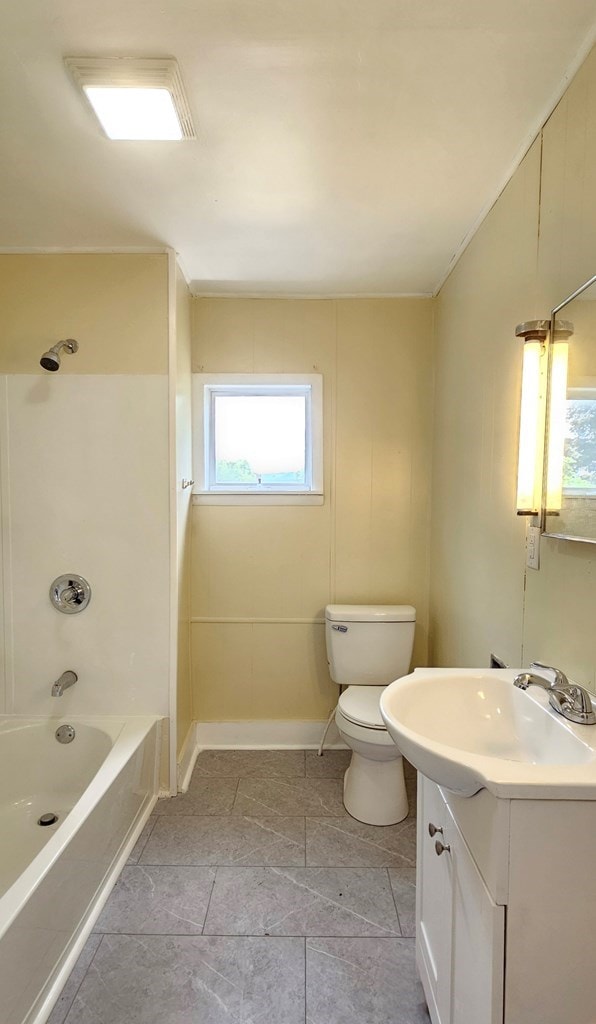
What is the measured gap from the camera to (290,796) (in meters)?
2.10

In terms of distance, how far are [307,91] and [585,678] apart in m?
1.56

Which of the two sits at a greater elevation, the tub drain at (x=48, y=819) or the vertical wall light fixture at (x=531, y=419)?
the vertical wall light fixture at (x=531, y=419)

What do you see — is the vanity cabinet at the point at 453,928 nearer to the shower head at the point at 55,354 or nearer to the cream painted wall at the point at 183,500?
the cream painted wall at the point at 183,500

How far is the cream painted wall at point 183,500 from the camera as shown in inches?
83.4

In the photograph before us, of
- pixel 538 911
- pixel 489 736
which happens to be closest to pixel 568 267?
pixel 489 736

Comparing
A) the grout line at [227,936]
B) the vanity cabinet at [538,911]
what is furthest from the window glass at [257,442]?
the vanity cabinet at [538,911]

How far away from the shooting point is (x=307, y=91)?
1.18 m

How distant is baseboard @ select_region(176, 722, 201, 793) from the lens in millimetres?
2145

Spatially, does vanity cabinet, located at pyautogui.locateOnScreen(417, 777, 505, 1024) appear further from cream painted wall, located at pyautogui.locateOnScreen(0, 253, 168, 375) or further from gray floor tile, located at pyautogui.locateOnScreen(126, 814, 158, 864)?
cream painted wall, located at pyautogui.locateOnScreen(0, 253, 168, 375)

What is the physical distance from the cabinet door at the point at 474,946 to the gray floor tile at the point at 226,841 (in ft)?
3.04

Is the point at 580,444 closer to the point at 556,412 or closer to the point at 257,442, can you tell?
the point at 556,412

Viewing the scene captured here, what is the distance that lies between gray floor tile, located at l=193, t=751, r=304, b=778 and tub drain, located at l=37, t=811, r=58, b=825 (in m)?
0.61

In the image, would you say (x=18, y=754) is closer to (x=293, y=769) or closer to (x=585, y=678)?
(x=293, y=769)

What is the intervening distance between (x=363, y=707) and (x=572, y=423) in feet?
4.59
